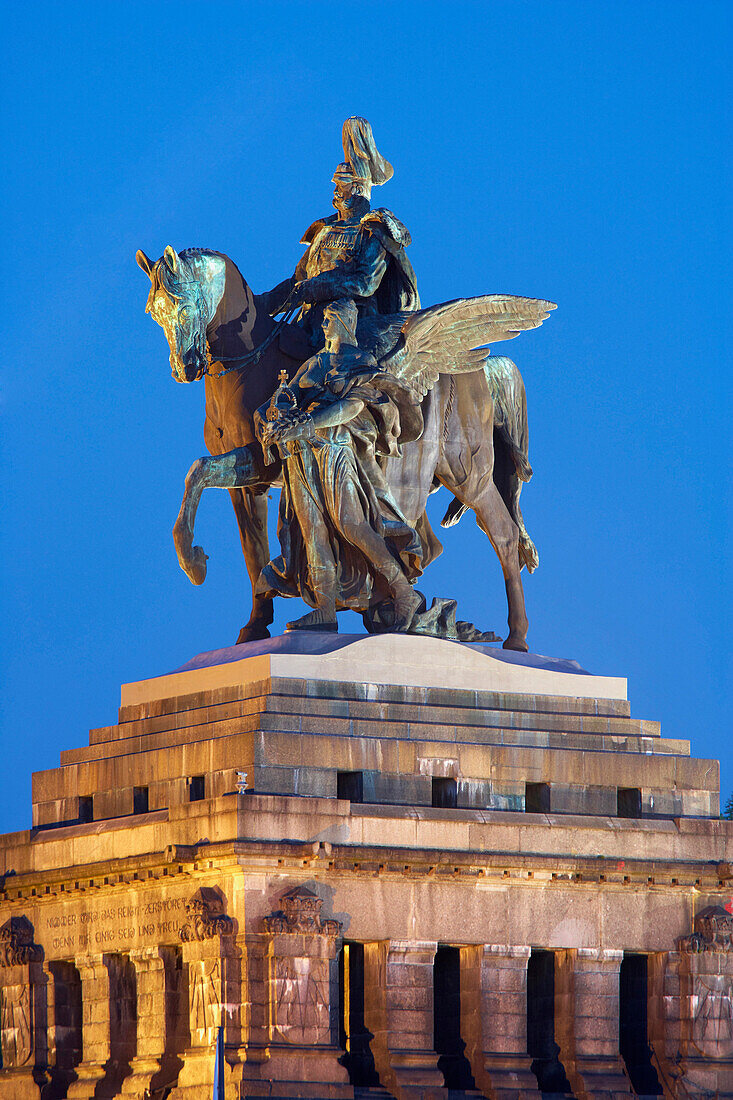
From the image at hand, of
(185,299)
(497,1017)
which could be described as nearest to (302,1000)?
(497,1017)

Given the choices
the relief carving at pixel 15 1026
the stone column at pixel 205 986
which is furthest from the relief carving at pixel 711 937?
the relief carving at pixel 15 1026

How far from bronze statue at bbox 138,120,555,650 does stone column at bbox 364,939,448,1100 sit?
6.22m

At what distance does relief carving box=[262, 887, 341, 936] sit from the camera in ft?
154

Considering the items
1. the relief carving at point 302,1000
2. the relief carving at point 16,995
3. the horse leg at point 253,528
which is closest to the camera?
the relief carving at point 302,1000

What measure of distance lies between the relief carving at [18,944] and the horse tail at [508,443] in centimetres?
1048

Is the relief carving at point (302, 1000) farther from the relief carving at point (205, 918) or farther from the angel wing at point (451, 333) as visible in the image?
the angel wing at point (451, 333)

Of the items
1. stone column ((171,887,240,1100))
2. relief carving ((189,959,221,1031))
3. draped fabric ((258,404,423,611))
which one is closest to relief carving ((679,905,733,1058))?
draped fabric ((258,404,423,611))

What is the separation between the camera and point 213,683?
5106 centimetres

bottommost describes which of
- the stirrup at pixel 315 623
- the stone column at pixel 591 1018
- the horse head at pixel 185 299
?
the stone column at pixel 591 1018

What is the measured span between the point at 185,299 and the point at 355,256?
128 inches

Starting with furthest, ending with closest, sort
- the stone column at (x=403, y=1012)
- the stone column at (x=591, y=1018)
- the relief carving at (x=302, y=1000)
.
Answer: the stone column at (x=591, y=1018) → the stone column at (x=403, y=1012) → the relief carving at (x=302, y=1000)

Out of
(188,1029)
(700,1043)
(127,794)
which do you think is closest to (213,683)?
(127,794)

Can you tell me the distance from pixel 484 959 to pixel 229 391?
1095 cm

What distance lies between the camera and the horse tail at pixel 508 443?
5531 centimetres
